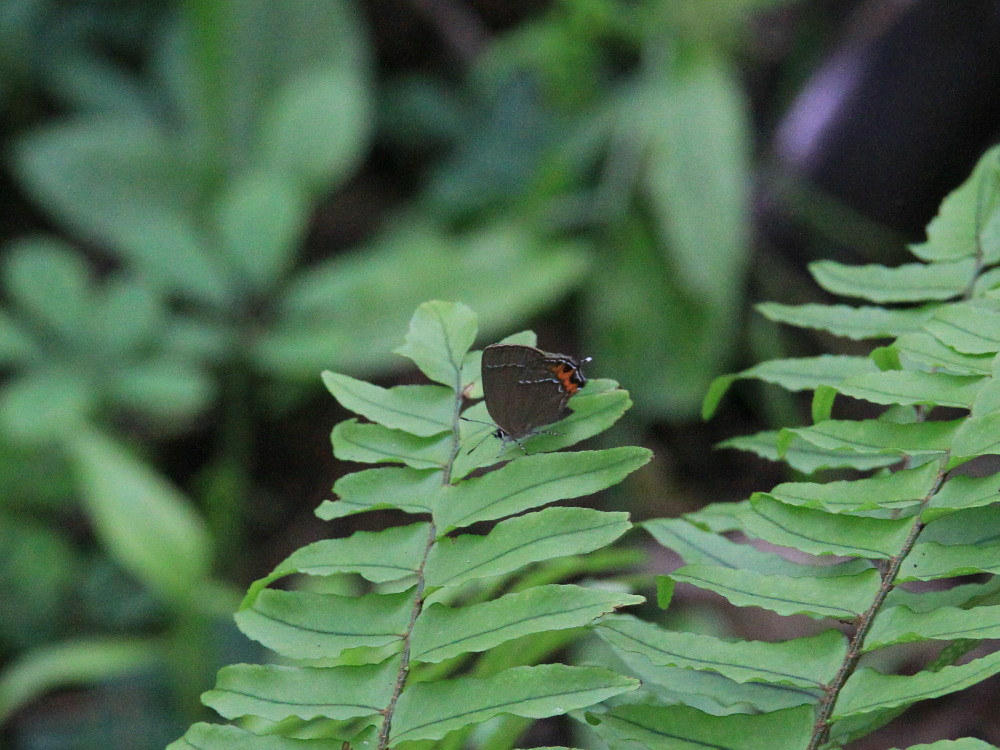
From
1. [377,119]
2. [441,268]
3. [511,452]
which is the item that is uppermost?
[377,119]

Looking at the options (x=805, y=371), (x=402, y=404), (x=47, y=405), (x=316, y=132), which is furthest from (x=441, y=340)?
(x=316, y=132)

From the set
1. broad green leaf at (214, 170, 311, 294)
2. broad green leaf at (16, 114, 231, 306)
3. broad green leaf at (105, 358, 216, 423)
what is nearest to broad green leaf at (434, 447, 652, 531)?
broad green leaf at (105, 358, 216, 423)

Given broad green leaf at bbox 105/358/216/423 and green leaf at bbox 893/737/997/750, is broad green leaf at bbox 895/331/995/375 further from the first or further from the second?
broad green leaf at bbox 105/358/216/423

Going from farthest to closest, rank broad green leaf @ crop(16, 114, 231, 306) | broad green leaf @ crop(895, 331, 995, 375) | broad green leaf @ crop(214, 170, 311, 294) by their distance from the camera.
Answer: broad green leaf @ crop(16, 114, 231, 306) < broad green leaf @ crop(214, 170, 311, 294) < broad green leaf @ crop(895, 331, 995, 375)

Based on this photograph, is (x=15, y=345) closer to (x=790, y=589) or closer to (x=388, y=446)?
(x=388, y=446)

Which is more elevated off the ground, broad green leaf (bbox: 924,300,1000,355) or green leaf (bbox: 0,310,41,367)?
green leaf (bbox: 0,310,41,367)

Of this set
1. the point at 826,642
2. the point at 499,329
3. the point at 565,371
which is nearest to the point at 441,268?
the point at 499,329

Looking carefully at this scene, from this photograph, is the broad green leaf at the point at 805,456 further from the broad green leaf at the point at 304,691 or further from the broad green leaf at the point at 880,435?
the broad green leaf at the point at 304,691

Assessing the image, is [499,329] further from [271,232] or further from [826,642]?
[826,642]
